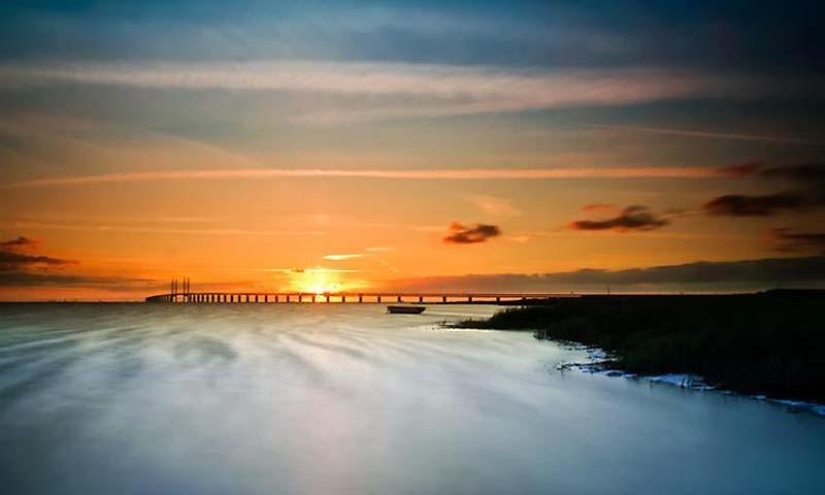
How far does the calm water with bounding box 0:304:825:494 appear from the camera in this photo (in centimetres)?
1485

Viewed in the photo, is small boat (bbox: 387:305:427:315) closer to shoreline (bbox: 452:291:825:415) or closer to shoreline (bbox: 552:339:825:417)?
shoreline (bbox: 452:291:825:415)

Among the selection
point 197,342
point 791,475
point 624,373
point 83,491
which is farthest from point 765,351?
point 197,342

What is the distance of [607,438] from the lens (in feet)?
62.8

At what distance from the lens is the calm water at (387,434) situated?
585 inches

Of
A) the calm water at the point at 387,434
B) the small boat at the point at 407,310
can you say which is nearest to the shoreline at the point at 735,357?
the calm water at the point at 387,434

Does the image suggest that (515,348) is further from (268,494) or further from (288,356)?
(268,494)

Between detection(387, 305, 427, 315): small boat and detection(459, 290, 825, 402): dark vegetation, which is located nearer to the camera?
detection(459, 290, 825, 402): dark vegetation

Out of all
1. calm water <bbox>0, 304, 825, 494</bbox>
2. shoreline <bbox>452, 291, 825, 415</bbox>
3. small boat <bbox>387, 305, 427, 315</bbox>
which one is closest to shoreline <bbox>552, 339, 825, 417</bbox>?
shoreline <bbox>452, 291, 825, 415</bbox>

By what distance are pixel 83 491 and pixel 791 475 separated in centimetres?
1360

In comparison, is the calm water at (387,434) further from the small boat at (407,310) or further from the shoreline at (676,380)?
the small boat at (407,310)

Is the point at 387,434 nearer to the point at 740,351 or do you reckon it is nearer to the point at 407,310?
the point at 740,351

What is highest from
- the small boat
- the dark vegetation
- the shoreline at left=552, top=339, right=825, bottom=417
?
the small boat

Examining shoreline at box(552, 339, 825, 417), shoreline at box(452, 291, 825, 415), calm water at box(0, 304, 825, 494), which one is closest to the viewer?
calm water at box(0, 304, 825, 494)

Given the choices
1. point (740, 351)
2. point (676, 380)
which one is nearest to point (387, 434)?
point (676, 380)
